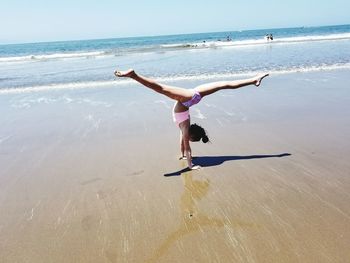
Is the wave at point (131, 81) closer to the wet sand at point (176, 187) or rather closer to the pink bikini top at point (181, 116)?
the wet sand at point (176, 187)

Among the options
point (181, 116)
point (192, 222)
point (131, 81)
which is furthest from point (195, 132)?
point (131, 81)

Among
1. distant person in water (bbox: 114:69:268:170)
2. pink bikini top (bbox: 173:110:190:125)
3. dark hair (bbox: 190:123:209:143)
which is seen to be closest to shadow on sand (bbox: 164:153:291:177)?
distant person in water (bbox: 114:69:268:170)

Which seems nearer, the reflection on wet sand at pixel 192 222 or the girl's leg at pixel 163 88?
the reflection on wet sand at pixel 192 222

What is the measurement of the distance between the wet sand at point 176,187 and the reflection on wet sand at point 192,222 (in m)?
0.01

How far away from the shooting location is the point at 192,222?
3.83 metres

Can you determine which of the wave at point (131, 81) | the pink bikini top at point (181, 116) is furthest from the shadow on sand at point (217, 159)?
the wave at point (131, 81)

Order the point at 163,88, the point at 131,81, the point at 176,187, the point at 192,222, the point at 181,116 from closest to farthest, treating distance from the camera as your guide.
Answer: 1. the point at 192,222
2. the point at 176,187
3. the point at 163,88
4. the point at 181,116
5. the point at 131,81

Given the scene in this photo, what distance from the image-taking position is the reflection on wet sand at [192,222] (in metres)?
3.44

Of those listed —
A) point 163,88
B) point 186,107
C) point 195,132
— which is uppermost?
point 163,88

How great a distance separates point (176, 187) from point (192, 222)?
0.97m

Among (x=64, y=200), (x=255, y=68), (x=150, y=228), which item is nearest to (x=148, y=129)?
(x=64, y=200)

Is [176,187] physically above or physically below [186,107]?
below

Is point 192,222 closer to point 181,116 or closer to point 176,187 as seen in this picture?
point 176,187

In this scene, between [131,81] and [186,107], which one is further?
[131,81]
